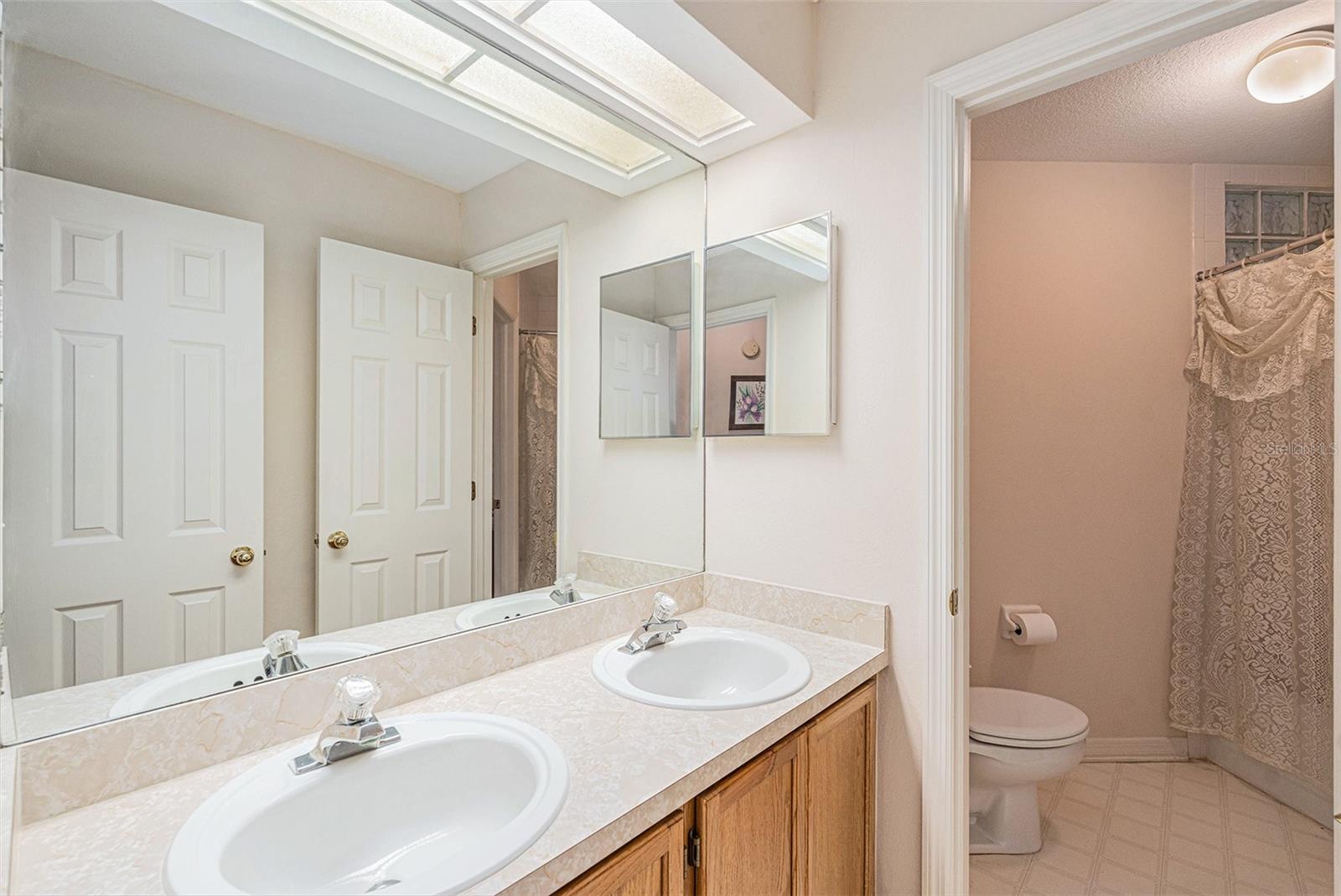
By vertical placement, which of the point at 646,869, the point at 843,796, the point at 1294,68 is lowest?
the point at 843,796

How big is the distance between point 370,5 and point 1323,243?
292 cm

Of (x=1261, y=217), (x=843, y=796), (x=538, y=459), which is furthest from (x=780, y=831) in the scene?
(x=1261, y=217)

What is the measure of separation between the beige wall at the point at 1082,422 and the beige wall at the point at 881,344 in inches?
51.3

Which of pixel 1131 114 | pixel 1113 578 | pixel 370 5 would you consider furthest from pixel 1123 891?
pixel 370 5

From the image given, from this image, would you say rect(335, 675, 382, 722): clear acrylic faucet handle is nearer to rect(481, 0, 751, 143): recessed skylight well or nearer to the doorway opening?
the doorway opening

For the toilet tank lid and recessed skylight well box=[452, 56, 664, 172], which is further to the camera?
the toilet tank lid

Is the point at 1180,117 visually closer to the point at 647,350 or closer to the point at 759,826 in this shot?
the point at 647,350

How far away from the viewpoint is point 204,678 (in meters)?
0.92

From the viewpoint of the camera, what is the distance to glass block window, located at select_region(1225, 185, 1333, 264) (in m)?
2.49

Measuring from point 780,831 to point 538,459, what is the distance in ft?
2.96

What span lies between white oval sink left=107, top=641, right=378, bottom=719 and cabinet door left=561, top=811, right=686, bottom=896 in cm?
58

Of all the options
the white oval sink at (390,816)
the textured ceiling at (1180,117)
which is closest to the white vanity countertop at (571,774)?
the white oval sink at (390,816)

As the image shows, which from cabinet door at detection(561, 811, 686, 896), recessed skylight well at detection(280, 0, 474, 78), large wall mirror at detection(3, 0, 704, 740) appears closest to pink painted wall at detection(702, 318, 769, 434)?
large wall mirror at detection(3, 0, 704, 740)

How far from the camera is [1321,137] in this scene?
88.5 inches
